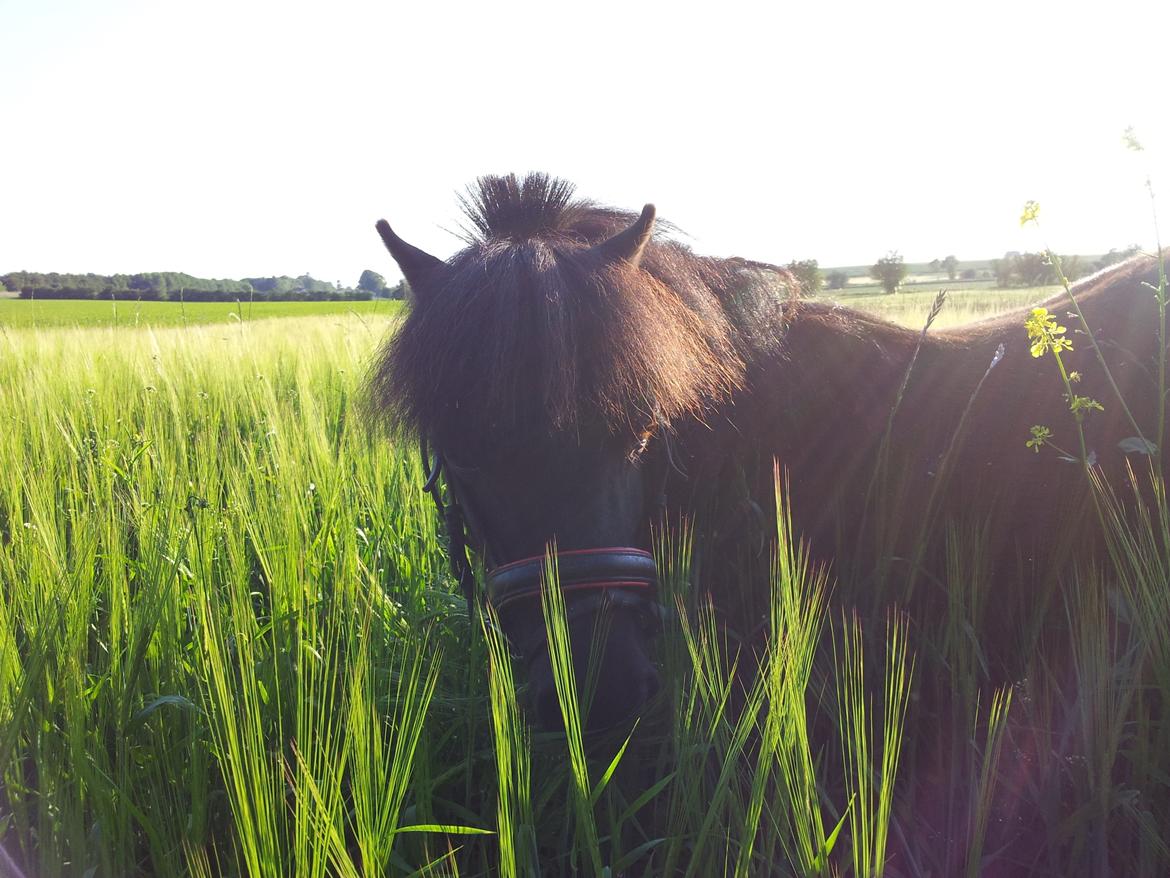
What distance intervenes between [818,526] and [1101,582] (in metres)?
0.64

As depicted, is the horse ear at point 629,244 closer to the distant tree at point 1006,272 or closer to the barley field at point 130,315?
the barley field at point 130,315

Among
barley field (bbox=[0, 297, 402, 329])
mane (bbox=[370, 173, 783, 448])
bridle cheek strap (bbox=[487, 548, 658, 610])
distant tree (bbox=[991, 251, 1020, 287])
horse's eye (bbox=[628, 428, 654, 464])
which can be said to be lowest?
bridle cheek strap (bbox=[487, 548, 658, 610])

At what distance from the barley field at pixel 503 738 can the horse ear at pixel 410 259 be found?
47cm

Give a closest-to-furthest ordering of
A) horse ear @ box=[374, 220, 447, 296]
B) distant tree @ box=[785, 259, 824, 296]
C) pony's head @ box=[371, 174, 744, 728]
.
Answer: pony's head @ box=[371, 174, 744, 728]
horse ear @ box=[374, 220, 447, 296]
distant tree @ box=[785, 259, 824, 296]

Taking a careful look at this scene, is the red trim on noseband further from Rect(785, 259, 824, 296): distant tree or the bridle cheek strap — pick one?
Rect(785, 259, 824, 296): distant tree

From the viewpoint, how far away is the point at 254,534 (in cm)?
168

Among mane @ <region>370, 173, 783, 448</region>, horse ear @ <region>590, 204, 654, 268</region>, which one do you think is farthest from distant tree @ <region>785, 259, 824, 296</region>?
horse ear @ <region>590, 204, 654, 268</region>

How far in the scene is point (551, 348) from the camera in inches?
57.9

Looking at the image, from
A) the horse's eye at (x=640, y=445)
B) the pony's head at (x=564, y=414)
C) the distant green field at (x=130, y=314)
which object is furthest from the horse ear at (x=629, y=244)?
the distant green field at (x=130, y=314)

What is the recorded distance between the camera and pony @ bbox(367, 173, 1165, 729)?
4.85 feet

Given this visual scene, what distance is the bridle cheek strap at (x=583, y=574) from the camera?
1.43 metres

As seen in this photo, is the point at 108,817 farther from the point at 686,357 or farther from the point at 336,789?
the point at 686,357

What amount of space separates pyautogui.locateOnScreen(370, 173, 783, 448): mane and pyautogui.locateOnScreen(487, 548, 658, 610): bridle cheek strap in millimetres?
269

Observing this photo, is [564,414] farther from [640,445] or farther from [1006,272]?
[1006,272]
